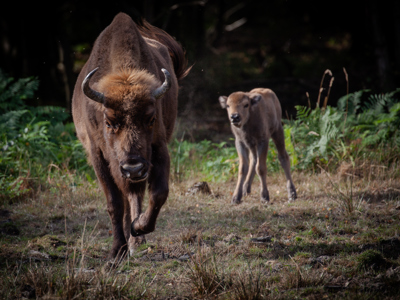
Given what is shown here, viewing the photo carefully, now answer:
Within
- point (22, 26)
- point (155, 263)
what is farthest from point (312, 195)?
point (22, 26)

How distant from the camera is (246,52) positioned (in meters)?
21.8

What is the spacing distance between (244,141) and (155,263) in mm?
3407

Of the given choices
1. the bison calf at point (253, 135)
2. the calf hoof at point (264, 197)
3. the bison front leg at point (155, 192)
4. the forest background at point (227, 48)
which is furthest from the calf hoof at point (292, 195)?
the forest background at point (227, 48)

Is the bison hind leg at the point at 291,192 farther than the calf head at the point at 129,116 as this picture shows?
Yes

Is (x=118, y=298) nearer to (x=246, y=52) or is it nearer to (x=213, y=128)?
(x=213, y=128)

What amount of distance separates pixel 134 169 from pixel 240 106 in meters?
3.45

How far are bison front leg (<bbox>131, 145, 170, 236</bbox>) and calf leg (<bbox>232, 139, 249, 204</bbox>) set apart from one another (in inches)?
97.8

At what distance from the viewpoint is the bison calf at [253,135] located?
7105mm

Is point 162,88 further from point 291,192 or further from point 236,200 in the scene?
point 291,192

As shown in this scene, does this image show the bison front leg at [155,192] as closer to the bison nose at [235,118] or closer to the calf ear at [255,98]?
the bison nose at [235,118]

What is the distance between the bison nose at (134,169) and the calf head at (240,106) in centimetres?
307

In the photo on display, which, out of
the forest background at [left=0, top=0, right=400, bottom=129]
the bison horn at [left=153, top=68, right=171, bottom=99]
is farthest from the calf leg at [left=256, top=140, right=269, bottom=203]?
the forest background at [left=0, top=0, right=400, bottom=129]

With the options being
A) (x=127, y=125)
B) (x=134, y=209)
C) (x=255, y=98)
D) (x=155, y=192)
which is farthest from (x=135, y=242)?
(x=255, y=98)

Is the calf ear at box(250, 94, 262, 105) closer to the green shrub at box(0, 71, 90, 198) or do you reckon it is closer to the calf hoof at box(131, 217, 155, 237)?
the green shrub at box(0, 71, 90, 198)
